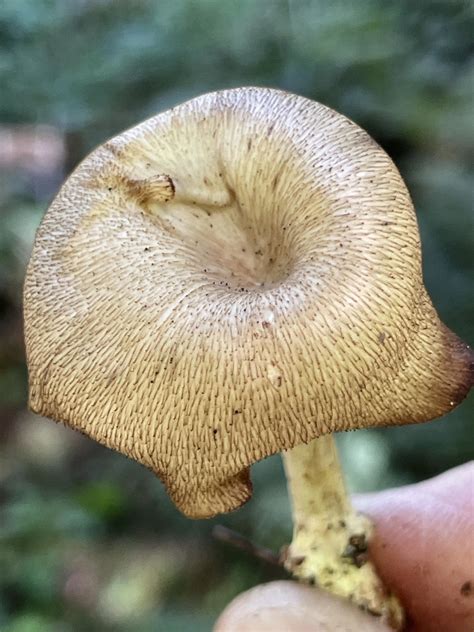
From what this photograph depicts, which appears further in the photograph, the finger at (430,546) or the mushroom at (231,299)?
the finger at (430,546)

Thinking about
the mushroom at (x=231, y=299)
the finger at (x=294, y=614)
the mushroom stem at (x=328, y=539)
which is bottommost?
the finger at (x=294, y=614)

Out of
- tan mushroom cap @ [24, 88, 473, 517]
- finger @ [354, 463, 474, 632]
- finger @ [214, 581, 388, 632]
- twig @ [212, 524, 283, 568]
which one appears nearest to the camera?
tan mushroom cap @ [24, 88, 473, 517]

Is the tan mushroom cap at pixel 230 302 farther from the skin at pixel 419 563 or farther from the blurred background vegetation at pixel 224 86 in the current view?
the blurred background vegetation at pixel 224 86

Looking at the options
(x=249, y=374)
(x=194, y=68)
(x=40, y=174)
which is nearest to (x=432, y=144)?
(x=194, y=68)

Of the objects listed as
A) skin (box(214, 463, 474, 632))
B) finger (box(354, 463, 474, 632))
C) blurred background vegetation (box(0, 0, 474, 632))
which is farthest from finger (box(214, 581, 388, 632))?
blurred background vegetation (box(0, 0, 474, 632))

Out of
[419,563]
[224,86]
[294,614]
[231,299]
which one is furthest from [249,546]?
[224,86]

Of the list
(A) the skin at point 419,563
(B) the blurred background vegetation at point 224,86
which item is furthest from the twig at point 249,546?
(B) the blurred background vegetation at point 224,86

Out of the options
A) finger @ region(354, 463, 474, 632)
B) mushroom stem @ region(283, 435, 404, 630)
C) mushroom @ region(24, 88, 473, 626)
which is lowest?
finger @ region(354, 463, 474, 632)

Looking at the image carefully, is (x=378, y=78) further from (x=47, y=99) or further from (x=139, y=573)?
(x=139, y=573)

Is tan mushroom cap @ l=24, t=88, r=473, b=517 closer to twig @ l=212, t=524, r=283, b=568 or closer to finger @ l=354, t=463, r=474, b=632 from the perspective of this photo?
twig @ l=212, t=524, r=283, b=568
